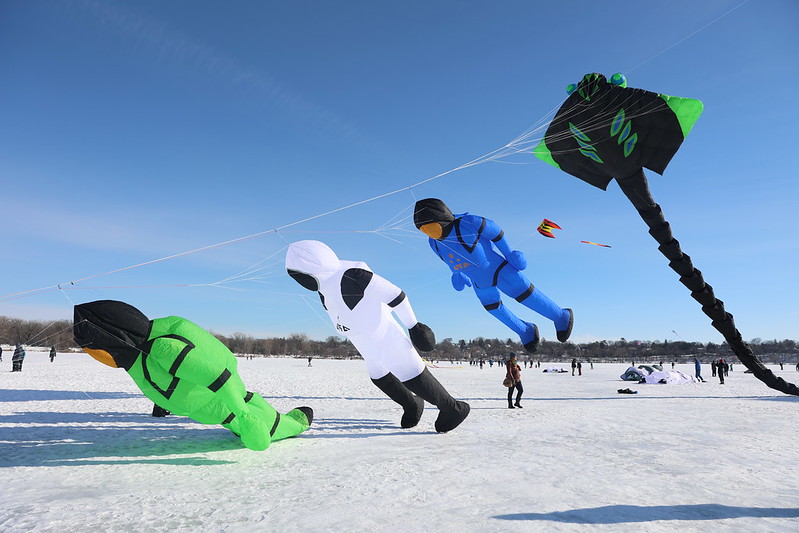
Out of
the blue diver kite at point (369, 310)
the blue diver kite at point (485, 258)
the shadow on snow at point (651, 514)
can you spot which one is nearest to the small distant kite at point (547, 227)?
the blue diver kite at point (485, 258)

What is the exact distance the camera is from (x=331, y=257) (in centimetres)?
654

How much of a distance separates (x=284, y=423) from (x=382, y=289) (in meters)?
2.31

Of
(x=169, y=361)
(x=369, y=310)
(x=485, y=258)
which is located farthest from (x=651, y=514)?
(x=169, y=361)

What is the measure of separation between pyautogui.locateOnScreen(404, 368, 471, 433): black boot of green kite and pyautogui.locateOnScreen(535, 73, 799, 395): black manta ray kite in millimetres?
Result: 4118

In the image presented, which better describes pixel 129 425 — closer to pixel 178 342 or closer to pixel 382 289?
pixel 178 342

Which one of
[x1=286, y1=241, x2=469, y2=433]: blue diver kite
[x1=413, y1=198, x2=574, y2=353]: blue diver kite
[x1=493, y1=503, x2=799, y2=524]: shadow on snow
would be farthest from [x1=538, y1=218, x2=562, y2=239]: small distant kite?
[x1=493, y1=503, x2=799, y2=524]: shadow on snow

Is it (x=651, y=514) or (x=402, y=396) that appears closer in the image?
(x=651, y=514)

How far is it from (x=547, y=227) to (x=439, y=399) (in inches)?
136

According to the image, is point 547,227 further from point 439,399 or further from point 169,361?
point 169,361

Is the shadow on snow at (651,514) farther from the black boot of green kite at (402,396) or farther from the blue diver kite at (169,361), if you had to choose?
the black boot of green kite at (402,396)

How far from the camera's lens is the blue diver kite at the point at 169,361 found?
16.4ft

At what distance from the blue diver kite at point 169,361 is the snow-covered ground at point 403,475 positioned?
23.0 inches

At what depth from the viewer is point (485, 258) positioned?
7.09 metres

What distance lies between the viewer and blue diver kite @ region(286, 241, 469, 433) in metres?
6.39
